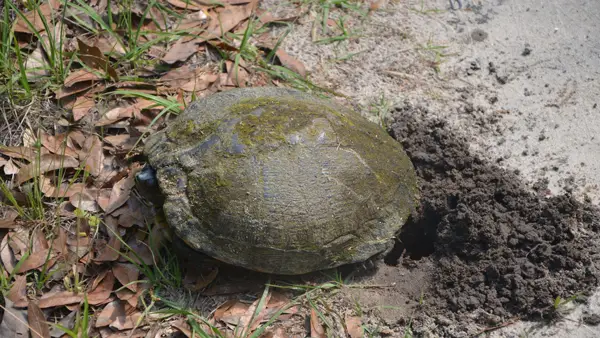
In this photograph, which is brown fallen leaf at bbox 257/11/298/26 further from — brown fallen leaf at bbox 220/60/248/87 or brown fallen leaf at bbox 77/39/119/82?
brown fallen leaf at bbox 77/39/119/82

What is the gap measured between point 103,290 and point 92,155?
3.70ft

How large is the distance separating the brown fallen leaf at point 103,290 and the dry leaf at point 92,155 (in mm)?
867

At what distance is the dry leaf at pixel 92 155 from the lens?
13.8 ft

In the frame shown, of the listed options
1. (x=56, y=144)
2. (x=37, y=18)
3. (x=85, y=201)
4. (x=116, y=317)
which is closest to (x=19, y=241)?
(x=85, y=201)

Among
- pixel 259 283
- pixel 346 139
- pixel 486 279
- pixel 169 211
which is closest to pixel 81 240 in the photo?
pixel 169 211

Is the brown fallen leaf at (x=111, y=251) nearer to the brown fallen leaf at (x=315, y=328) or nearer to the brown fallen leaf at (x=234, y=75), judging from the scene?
the brown fallen leaf at (x=315, y=328)

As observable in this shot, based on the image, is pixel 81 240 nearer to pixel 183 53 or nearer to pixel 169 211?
→ pixel 169 211

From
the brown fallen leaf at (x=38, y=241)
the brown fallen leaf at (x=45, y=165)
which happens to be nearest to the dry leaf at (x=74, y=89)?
the brown fallen leaf at (x=45, y=165)

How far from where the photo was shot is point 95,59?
452 centimetres

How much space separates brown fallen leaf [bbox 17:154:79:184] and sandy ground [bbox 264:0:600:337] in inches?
86.0

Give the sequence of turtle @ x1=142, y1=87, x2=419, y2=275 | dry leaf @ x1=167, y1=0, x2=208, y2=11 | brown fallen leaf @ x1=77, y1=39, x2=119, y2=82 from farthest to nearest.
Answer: dry leaf @ x1=167, y1=0, x2=208, y2=11, brown fallen leaf @ x1=77, y1=39, x2=119, y2=82, turtle @ x1=142, y1=87, x2=419, y2=275

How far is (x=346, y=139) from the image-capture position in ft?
11.6

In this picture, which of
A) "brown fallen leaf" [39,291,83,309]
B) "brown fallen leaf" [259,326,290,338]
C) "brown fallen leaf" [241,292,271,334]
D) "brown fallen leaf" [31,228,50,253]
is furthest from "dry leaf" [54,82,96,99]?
"brown fallen leaf" [259,326,290,338]

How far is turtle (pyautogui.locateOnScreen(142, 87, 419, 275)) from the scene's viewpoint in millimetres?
3316
